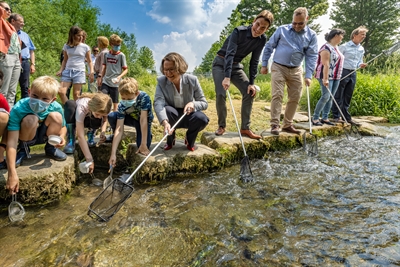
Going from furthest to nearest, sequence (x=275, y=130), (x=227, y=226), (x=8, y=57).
Answer: (x=275, y=130) < (x=8, y=57) < (x=227, y=226)

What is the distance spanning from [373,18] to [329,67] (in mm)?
24698

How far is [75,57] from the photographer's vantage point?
151 inches

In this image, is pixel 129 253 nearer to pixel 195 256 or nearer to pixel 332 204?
pixel 195 256

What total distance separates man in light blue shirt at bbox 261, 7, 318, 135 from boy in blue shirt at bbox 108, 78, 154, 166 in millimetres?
2060

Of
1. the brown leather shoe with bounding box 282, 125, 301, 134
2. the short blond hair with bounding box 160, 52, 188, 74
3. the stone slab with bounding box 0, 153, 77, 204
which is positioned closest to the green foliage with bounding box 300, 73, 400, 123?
the brown leather shoe with bounding box 282, 125, 301, 134

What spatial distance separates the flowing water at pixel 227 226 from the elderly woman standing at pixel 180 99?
2.02 ft

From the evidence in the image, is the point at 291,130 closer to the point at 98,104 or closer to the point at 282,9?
the point at 98,104

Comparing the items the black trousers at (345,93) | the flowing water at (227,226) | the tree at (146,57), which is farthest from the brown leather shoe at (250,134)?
the tree at (146,57)

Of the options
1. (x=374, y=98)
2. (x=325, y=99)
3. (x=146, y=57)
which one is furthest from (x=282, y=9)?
(x=146, y=57)

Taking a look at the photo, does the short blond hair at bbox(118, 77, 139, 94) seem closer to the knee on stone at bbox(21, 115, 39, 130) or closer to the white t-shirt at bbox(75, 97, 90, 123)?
the white t-shirt at bbox(75, 97, 90, 123)

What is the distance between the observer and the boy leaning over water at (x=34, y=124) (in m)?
2.03

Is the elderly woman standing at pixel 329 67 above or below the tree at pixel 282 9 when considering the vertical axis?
below

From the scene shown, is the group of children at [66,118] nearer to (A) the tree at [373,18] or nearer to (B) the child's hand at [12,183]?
(B) the child's hand at [12,183]

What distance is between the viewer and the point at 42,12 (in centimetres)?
1027
